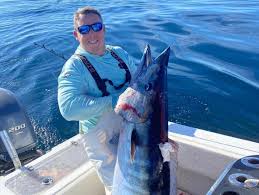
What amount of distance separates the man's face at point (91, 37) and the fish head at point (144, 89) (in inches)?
35.2

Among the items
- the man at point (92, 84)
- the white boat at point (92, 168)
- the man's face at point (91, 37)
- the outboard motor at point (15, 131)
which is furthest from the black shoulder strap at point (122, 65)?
the outboard motor at point (15, 131)

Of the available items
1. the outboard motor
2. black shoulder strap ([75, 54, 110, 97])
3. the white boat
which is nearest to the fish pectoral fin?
black shoulder strap ([75, 54, 110, 97])

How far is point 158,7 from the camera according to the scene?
13.0 meters

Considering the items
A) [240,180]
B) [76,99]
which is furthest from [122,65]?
[240,180]

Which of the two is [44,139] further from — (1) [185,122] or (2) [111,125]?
(2) [111,125]

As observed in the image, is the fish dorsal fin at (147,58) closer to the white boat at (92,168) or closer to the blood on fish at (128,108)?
the blood on fish at (128,108)

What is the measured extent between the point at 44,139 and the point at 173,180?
340cm

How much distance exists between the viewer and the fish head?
2.35 metres

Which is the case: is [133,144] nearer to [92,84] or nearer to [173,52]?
[92,84]

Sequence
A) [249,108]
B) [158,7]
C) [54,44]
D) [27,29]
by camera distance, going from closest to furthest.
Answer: [249,108], [54,44], [27,29], [158,7]

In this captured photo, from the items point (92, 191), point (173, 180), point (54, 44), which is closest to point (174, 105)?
point (92, 191)

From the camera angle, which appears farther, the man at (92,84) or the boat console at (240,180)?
the man at (92,84)

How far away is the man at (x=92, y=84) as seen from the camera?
9.60ft

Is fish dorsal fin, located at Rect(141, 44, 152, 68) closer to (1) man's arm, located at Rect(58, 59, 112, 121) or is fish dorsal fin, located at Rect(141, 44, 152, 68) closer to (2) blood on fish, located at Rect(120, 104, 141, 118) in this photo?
(2) blood on fish, located at Rect(120, 104, 141, 118)
